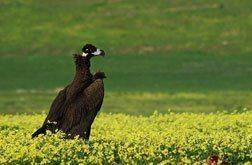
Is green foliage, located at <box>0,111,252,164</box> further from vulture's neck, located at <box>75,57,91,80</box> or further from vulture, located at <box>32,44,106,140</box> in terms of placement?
vulture's neck, located at <box>75,57,91,80</box>

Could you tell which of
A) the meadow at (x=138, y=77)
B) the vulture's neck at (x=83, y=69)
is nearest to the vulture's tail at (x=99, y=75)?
the vulture's neck at (x=83, y=69)

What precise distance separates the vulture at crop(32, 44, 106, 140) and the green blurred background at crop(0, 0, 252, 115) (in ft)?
68.4

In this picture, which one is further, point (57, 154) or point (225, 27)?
point (225, 27)

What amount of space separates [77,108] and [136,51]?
50480 millimetres

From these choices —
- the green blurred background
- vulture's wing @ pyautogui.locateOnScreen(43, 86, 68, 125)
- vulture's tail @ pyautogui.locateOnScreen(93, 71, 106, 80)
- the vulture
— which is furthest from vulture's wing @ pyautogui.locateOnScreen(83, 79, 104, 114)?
the green blurred background

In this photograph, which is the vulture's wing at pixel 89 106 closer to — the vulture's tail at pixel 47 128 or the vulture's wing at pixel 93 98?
the vulture's wing at pixel 93 98

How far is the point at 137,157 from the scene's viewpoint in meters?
17.3

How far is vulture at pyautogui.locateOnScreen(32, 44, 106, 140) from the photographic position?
2003 cm

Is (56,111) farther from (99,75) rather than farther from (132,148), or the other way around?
(132,148)

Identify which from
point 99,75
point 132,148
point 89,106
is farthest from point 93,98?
point 132,148

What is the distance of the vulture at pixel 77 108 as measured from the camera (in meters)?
20.0

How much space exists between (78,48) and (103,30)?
5.54 meters

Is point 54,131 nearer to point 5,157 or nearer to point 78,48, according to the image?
point 5,157

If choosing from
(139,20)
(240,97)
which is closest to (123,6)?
(139,20)
